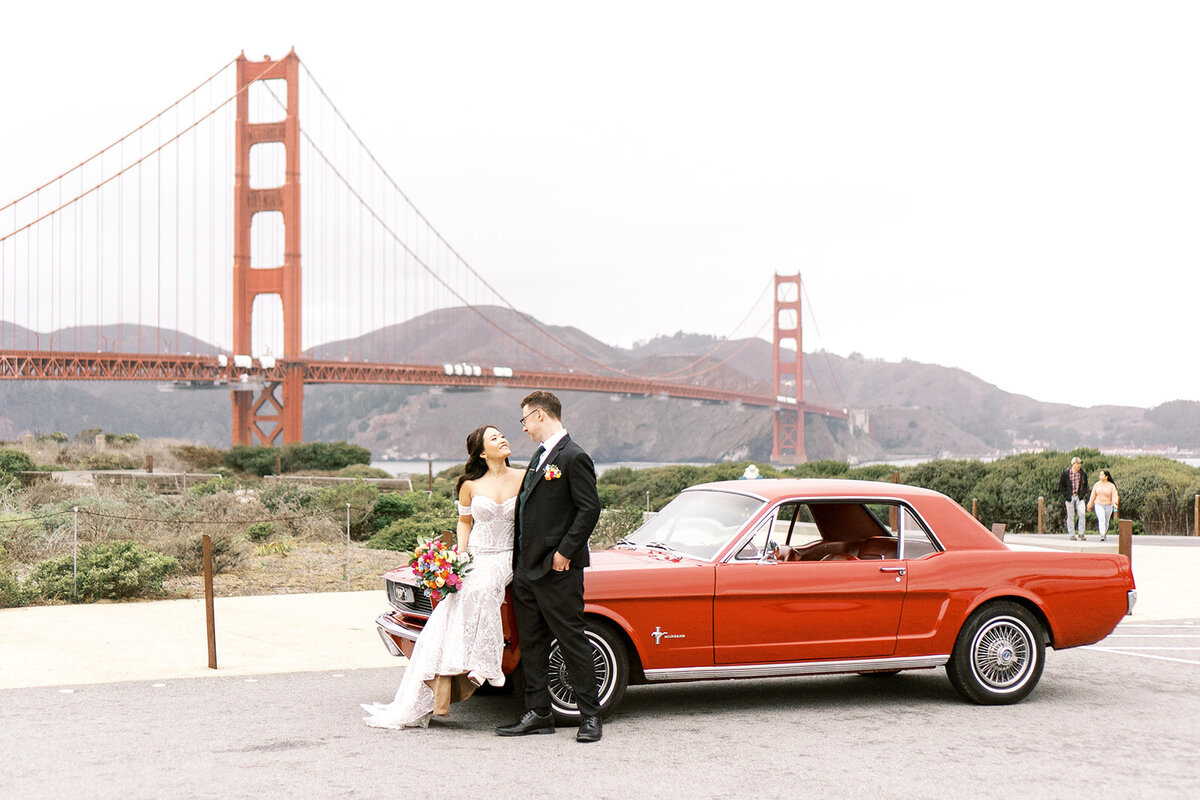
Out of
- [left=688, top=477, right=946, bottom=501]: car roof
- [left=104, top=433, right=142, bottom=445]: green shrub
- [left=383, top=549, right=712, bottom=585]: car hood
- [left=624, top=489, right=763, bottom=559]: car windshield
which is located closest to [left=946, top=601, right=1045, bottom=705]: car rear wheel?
[left=688, top=477, right=946, bottom=501]: car roof

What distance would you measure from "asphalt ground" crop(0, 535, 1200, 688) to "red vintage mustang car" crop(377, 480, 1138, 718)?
83.0 inches

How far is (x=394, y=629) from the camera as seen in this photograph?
7160 mm

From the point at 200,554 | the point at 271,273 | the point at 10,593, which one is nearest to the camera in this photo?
the point at 10,593

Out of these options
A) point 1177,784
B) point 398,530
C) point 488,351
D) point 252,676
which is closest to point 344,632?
point 252,676

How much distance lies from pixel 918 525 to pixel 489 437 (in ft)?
9.53

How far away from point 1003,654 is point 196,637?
6553mm

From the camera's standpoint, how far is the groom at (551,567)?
643 cm

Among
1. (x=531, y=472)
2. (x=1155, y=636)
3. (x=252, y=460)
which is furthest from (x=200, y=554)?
(x=252, y=460)

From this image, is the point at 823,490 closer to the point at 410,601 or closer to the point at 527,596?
the point at 527,596

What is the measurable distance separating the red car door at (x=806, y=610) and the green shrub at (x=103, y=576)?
7797mm

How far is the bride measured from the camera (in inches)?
262

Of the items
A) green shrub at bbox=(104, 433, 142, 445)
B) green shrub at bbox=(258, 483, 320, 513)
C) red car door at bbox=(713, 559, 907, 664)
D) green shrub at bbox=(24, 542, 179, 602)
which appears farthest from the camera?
green shrub at bbox=(104, 433, 142, 445)

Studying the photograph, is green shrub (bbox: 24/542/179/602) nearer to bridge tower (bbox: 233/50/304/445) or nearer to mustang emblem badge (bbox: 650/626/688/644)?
mustang emblem badge (bbox: 650/626/688/644)

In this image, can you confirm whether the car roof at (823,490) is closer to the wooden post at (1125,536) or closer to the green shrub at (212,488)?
the wooden post at (1125,536)
